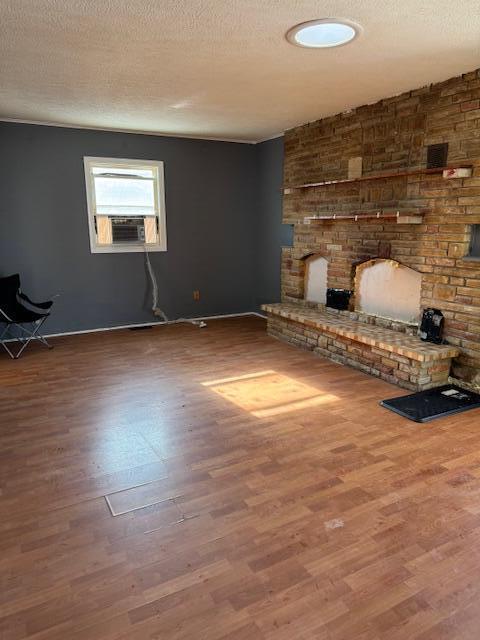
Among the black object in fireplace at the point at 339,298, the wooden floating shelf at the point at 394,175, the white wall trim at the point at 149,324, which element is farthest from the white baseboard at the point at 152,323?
the wooden floating shelf at the point at 394,175

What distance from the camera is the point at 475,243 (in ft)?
11.0

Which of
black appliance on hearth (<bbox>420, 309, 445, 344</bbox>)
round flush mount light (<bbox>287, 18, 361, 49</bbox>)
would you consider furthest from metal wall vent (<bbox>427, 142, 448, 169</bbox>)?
round flush mount light (<bbox>287, 18, 361, 49</bbox>)

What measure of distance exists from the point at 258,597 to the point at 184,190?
4.94 meters

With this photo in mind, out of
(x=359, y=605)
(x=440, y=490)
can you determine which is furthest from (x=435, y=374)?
(x=359, y=605)

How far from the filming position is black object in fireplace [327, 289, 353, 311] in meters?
4.59

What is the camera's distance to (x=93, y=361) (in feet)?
13.9

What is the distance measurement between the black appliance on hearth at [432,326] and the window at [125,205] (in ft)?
11.0

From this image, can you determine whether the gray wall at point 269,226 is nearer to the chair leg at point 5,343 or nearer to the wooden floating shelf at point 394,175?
the wooden floating shelf at point 394,175

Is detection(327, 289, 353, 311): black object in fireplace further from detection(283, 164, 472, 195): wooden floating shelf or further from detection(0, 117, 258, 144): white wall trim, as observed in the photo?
detection(0, 117, 258, 144): white wall trim

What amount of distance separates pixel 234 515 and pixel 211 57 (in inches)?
108

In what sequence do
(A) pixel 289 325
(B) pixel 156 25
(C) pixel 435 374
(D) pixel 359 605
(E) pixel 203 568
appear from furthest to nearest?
1. (A) pixel 289 325
2. (C) pixel 435 374
3. (B) pixel 156 25
4. (E) pixel 203 568
5. (D) pixel 359 605

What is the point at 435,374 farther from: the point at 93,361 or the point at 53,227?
the point at 53,227

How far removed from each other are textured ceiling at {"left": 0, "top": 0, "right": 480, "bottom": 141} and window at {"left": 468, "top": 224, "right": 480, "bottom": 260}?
112 centimetres

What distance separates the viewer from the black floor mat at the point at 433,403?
2990mm
